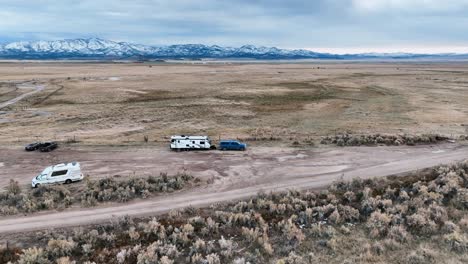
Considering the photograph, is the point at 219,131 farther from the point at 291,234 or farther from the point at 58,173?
the point at 291,234

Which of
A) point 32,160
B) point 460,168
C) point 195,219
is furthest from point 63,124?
point 460,168

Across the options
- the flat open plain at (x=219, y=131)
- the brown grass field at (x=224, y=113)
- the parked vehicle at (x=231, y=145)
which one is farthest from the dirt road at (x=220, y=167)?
the brown grass field at (x=224, y=113)

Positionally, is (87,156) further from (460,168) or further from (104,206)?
(460,168)

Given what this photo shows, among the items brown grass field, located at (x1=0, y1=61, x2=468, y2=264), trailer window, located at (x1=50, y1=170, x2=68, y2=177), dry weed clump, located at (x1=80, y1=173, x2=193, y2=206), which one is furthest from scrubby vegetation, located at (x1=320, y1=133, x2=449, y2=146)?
trailer window, located at (x1=50, y1=170, x2=68, y2=177)

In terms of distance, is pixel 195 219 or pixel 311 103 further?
pixel 311 103

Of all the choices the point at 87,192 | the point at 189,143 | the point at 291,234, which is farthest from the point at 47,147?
the point at 291,234

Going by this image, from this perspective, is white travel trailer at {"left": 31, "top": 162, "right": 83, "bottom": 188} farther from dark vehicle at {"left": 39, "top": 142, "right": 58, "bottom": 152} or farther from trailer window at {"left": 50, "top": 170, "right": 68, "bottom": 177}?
dark vehicle at {"left": 39, "top": 142, "right": 58, "bottom": 152}
